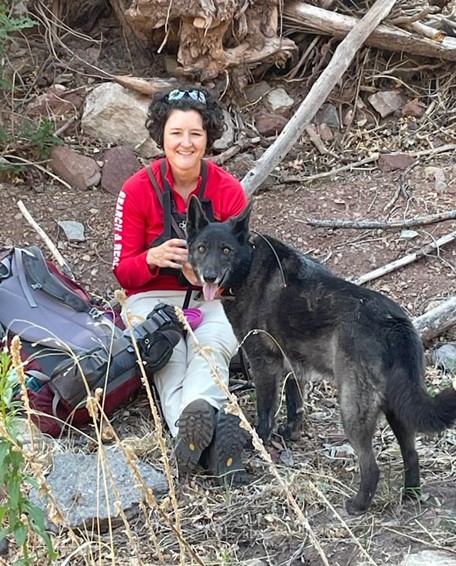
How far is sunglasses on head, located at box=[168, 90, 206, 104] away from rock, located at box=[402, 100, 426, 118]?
136 inches

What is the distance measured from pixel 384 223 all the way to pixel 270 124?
1.67 meters

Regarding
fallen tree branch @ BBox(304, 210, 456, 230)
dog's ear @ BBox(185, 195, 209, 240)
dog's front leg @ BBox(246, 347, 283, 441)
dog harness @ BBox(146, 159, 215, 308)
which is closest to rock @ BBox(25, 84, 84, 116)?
fallen tree branch @ BBox(304, 210, 456, 230)

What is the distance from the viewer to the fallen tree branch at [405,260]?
5.73 m

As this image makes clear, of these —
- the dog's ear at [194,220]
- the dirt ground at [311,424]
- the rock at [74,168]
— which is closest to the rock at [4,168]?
the dirt ground at [311,424]

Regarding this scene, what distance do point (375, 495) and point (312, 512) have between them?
1.14 feet

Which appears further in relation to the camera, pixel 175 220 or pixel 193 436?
pixel 175 220

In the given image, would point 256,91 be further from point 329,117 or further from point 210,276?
point 210,276

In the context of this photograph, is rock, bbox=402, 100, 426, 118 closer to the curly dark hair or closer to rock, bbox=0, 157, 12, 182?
the curly dark hair

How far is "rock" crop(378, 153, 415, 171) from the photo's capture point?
272 inches

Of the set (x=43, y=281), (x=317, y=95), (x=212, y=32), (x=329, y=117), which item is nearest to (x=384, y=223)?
(x=317, y=95)

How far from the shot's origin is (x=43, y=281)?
430cm

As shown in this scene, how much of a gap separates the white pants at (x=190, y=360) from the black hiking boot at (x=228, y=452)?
0.23 metres

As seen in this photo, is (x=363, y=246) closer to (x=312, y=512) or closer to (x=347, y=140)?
(x=347, y=140)

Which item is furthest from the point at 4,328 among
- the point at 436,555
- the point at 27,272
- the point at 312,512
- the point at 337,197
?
the point at 337,197
